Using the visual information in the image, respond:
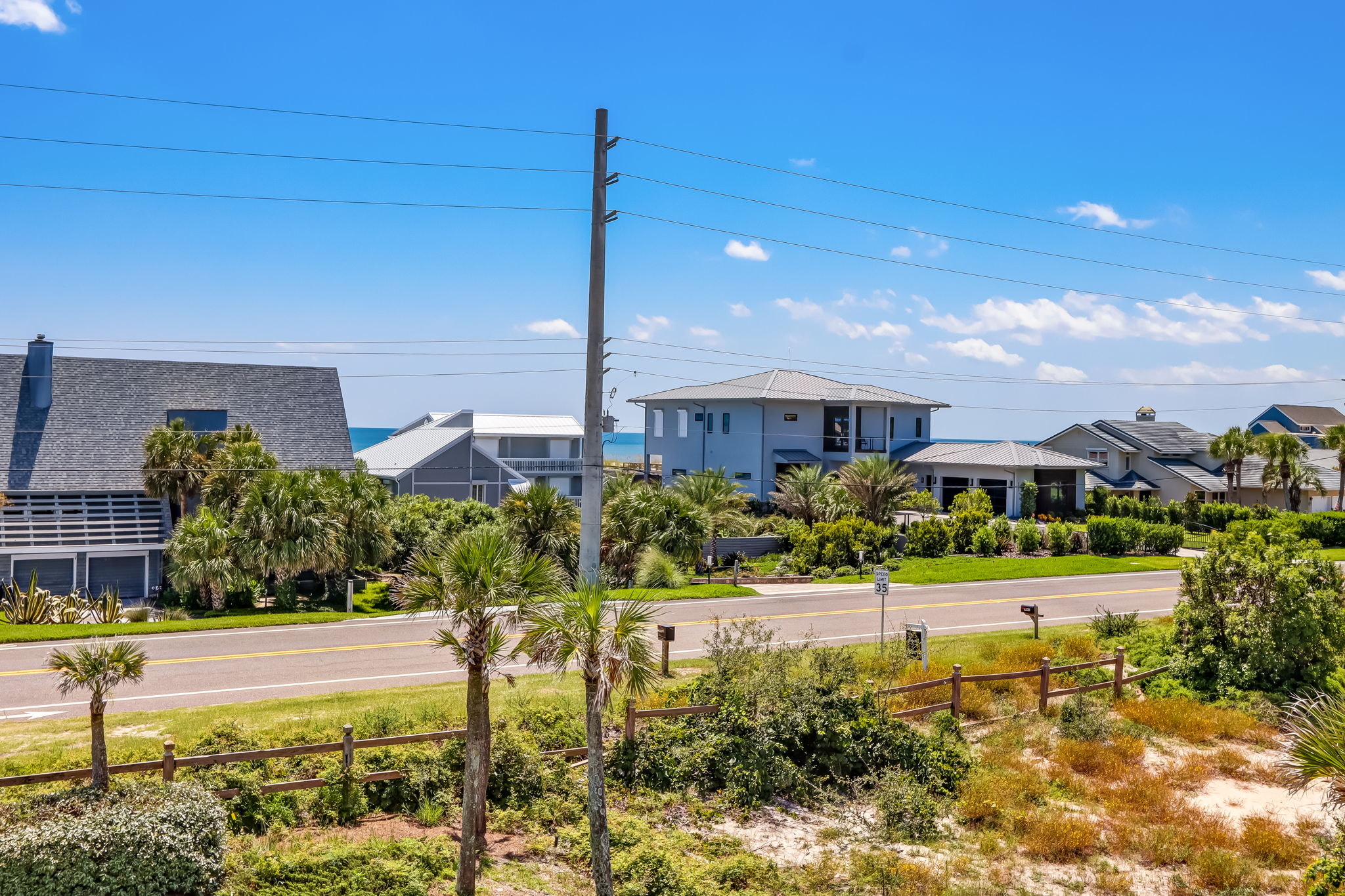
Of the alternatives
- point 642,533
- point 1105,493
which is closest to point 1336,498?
point 1105,493

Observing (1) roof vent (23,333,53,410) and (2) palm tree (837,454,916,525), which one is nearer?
(1) roof vent (23,333,53,410)

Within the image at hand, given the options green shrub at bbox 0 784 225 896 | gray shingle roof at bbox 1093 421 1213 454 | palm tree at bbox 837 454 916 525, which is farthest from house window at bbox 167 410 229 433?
gray shingle roof at bbox 1093 421 1213 454

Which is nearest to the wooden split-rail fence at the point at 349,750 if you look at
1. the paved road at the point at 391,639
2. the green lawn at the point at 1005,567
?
the paved road at the point at 391,639

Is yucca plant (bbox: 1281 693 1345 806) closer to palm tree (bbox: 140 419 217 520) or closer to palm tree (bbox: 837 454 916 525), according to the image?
palm tree (bbox: 140 419 217 520)

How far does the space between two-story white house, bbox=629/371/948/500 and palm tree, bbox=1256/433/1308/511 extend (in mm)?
18361

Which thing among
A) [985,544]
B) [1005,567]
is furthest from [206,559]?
[985,544]

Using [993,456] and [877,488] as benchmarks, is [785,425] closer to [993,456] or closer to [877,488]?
[993,456]

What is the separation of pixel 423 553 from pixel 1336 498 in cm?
6637

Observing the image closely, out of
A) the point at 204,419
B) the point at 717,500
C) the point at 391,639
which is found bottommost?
the point at 391,639

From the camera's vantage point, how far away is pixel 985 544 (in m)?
36.9

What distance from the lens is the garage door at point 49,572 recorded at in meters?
29.0

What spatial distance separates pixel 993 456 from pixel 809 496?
52.2ft

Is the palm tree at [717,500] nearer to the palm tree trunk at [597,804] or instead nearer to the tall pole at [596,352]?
the tall pole at [596,352]

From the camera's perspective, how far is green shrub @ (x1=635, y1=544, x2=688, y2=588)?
1144 inches
